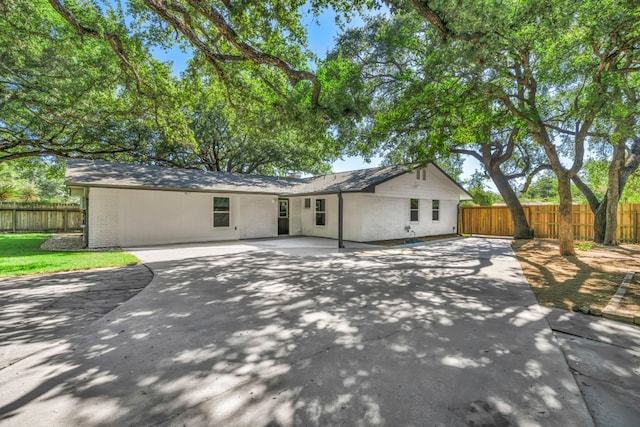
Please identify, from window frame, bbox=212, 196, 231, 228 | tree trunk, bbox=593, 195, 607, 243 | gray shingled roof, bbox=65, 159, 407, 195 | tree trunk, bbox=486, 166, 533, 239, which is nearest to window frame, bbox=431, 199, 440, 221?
tree trunk, bbox=486, 166, 533, 239

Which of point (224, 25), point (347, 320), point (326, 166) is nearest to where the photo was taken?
point (347, 320)

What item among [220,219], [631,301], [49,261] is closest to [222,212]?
[220,219]

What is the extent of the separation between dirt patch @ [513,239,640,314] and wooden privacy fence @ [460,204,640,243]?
10.4ft

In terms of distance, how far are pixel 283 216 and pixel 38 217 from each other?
582 inches

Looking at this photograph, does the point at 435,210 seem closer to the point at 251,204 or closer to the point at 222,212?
the point at 251,204

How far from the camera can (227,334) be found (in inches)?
147

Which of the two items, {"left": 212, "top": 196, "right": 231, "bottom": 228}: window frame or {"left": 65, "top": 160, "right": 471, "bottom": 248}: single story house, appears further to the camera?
{"left": 212, "top": 196, "right": 231, "bottom": 228}: window frame

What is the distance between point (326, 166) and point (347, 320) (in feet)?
69.7

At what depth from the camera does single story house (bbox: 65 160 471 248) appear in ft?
37.5

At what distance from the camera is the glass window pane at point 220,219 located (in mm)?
13836

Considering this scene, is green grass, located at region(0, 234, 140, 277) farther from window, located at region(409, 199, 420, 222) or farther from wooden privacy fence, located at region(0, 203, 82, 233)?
window, located at region(409, 199, 420, 222)

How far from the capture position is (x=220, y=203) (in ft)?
45.9

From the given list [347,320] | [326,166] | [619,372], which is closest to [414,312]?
[347,320]

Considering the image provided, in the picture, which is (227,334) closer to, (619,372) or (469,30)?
(619,372)
